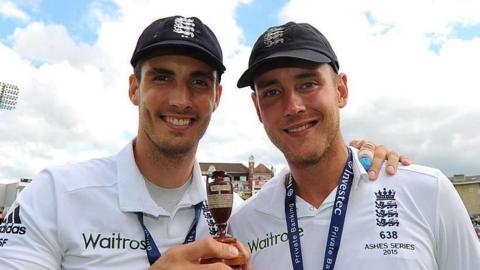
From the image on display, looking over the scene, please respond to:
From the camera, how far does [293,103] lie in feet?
9.80

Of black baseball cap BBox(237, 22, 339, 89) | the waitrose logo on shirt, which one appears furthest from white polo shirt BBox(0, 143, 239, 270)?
black baseball cap BBox(237, 22, 339, 89)

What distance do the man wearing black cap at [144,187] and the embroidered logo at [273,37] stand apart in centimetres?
35

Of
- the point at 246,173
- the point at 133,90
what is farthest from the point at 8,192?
the point at 246,173

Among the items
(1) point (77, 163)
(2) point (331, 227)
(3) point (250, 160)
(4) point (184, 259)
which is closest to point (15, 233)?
(1) point (77, 163)

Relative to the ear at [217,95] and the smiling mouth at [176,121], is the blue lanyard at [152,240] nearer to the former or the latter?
the smiling mouth at [176,121]

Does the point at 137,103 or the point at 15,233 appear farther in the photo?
the point at 137,103

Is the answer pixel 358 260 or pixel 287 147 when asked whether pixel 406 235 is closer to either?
pixel 358 260

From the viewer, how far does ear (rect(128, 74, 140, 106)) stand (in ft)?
11.0

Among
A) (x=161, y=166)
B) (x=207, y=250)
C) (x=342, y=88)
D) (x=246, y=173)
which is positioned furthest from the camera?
(x=246, y=173)

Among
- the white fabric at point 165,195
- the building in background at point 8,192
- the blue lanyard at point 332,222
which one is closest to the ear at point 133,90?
the white fabric at point 165,195

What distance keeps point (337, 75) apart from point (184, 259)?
6.01 feet

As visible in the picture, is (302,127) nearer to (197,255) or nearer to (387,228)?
(387,228)

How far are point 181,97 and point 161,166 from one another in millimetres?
523

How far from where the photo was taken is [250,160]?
248 feet
